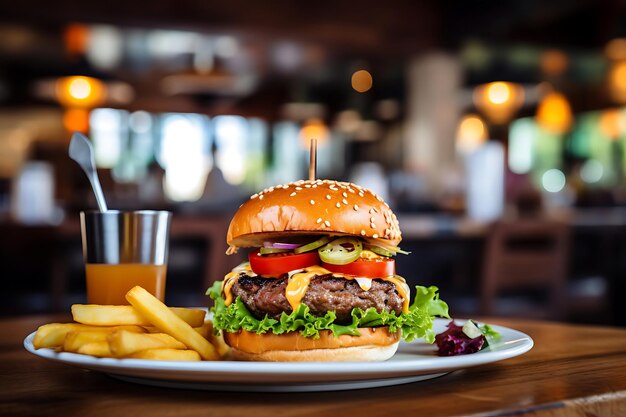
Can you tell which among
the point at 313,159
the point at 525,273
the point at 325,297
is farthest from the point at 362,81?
the point at 325,297

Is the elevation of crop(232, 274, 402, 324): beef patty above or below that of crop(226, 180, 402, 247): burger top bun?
below

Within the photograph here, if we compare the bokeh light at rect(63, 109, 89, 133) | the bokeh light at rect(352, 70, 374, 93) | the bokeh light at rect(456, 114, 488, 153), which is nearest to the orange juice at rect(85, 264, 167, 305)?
the bokeh light at rect(63, 109, 89, 133)

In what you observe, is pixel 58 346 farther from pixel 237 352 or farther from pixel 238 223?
pixel 238 223

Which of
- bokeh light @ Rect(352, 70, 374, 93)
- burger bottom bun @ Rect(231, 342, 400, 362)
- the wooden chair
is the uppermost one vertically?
bokeh light @ Rect(352, 70, 374, 93)

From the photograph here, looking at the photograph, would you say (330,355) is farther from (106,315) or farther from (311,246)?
(106,315)

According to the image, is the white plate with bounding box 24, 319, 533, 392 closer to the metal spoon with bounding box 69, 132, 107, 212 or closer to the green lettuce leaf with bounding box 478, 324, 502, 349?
the green lettuce leaf with bounding box 478, 324, 502, 349

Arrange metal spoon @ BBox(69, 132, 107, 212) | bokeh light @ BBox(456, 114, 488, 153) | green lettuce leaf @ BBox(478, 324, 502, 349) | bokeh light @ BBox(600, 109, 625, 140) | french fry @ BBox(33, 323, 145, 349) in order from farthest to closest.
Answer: bokeh light @ BBox(456, 114, 488, 153) → bokeh light @ BBox(600, 109, 625, 140) → metal spoon @ BBox(69, 132, 107, 212) → green lettuce leaf @ BBox(478, 324, 502, 349) → french fry @ BBox(33, 323, 145, 349)

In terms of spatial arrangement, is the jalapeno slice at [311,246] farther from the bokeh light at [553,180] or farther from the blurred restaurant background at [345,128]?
the bokeh light at [553,180]

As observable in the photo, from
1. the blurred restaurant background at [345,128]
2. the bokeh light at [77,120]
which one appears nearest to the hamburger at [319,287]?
the blurred restaurant background at [345,128]
